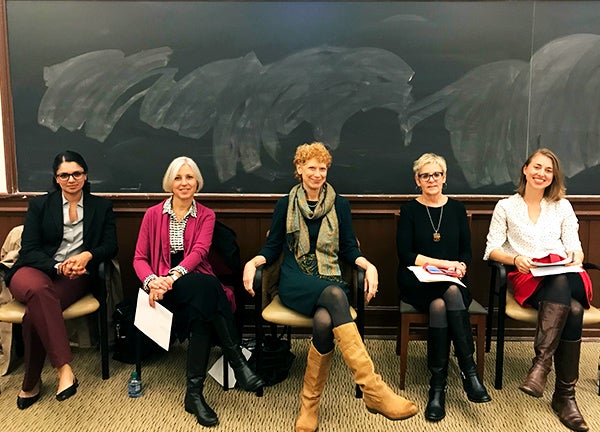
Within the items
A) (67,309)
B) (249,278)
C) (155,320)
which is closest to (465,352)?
(249,278)

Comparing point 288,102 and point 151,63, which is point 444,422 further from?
point 151,63

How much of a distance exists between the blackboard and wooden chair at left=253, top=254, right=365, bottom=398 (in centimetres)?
67

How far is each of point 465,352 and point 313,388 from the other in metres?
0.75

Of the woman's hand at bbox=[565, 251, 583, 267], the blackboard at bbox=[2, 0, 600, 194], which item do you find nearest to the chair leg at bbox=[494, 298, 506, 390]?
the woman's hand at bbox=[565, 251, 583, 267]

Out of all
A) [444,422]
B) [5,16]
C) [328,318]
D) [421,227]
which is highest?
[5,16]

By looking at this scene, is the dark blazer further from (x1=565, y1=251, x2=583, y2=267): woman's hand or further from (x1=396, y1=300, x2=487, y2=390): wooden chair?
(x1=565, y1=251, x2=583, y2=267): woman's hand

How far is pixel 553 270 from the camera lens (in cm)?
240

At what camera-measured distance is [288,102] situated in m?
3.02

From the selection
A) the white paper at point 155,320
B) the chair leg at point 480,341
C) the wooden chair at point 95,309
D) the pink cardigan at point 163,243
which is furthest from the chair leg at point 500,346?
the wooden chair at point 95,309

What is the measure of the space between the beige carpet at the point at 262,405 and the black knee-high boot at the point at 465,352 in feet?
0.45

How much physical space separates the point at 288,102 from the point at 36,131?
1624mm

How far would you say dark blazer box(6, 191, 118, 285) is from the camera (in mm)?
2570

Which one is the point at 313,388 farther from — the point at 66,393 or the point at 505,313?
the point at 66,393

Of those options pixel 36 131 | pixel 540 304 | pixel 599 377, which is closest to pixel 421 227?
pixel 540 304
